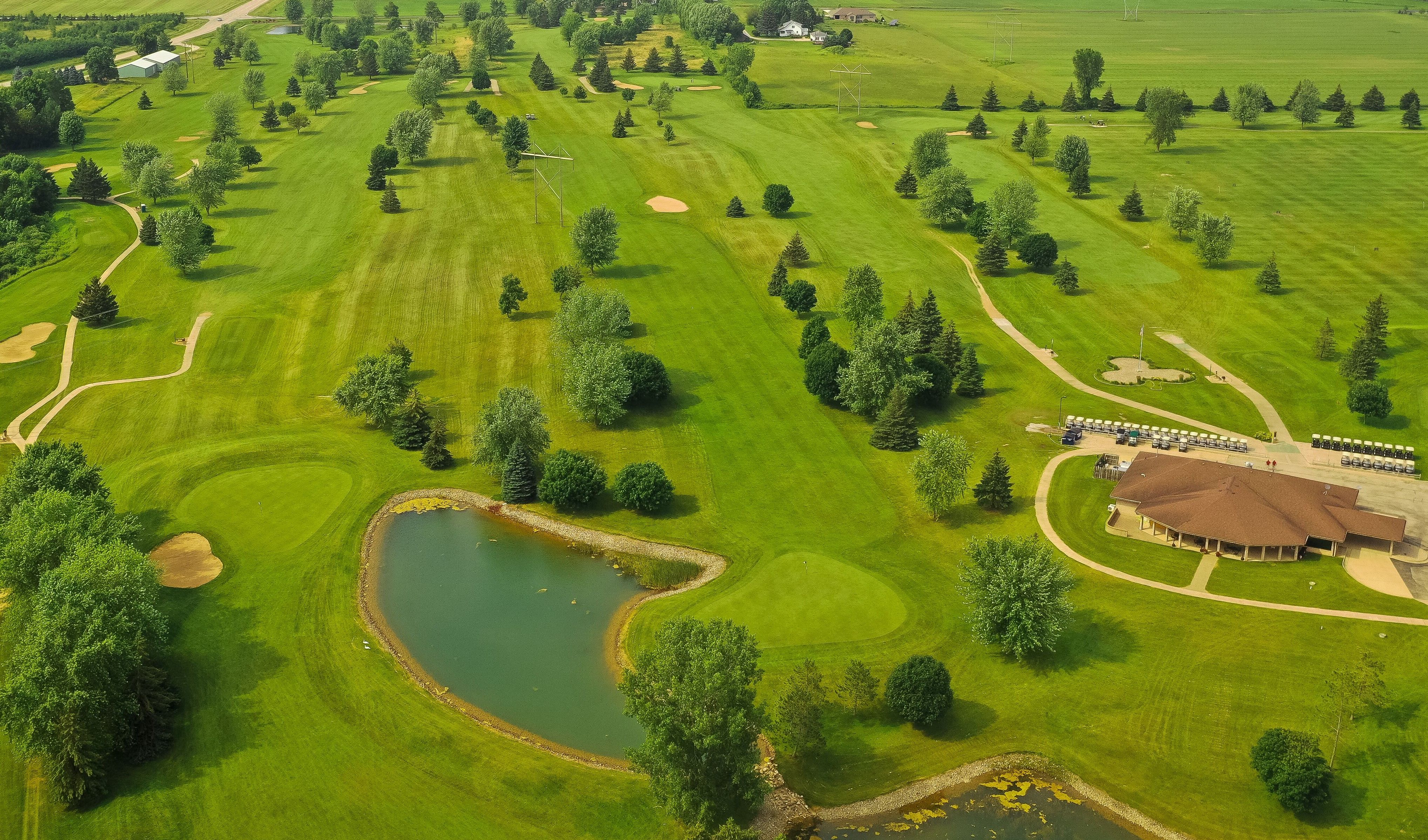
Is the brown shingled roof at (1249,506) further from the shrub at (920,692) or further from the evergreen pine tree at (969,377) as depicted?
the shrub at (920,692)

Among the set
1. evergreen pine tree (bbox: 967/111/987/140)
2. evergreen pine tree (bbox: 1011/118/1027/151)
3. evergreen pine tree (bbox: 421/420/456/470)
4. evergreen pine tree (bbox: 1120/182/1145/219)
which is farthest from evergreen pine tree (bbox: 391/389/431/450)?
evergreen pine tree (bbox: 967/111/987/140)

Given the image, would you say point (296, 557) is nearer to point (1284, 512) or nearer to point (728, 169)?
point (1284, 512)

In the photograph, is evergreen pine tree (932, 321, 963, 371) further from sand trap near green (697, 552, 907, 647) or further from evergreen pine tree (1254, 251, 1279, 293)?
evergreen pine tree (1254, 251, 1279, 293)

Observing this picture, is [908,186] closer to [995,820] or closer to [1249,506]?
[1249,506]

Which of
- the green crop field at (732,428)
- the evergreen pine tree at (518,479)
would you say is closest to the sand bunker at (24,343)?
the green crop field at (732,428)

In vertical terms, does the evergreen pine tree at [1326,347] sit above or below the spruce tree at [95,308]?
above

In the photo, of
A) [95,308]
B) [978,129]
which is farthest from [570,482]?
[978,129]

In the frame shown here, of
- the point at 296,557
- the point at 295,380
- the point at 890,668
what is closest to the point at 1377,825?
the point at 890,668
